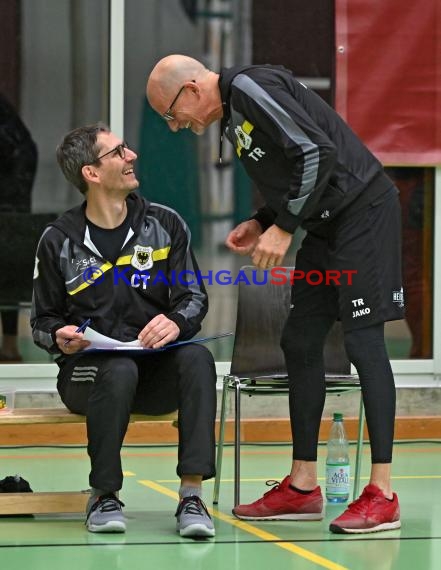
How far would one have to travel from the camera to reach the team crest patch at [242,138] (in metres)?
3.66

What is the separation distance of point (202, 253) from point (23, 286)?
87 centimetres

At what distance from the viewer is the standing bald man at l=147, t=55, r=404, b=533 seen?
11.8ft

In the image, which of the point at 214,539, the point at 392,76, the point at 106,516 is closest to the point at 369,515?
the point at 214,539

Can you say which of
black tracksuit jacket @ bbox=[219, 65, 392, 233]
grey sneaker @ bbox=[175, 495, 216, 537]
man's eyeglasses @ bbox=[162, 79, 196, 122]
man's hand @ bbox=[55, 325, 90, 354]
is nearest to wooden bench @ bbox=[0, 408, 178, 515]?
man's hand @ bbox=[55, 325, 90, 354]

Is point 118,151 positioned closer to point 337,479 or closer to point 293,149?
point 293,149

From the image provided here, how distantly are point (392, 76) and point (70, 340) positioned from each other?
117 inches

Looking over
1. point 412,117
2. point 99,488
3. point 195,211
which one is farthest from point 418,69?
point 99,488

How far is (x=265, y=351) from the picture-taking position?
4512 mm

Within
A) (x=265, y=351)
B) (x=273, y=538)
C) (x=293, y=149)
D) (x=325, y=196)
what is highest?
(x=293, y=149)

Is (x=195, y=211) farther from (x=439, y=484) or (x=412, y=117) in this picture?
(x=439, y=484)

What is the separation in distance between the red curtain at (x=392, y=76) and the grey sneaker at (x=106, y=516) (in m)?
3.00

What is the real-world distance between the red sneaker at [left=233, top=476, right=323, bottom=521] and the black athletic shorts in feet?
1.86

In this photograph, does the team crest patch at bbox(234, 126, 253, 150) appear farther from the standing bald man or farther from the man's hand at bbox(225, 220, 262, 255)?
the man's hand at bbox(225, 220, 262, 255)

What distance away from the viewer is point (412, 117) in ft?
20.6
